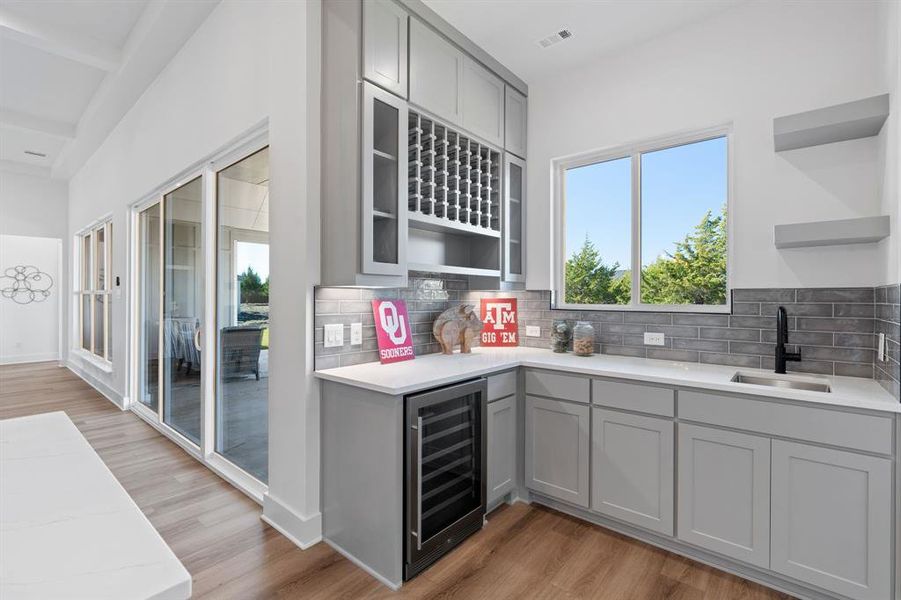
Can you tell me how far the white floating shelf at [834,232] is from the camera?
1968 mm

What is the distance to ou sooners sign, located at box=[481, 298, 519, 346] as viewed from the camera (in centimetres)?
346

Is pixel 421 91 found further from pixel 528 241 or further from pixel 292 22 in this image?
pixel 528 241

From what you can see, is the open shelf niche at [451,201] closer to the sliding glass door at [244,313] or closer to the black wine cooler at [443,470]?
the black wine cooler at [443,470]

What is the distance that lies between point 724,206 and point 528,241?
136 cm

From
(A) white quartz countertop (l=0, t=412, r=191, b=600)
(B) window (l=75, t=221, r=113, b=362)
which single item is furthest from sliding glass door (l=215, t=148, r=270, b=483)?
(B) window (l=75, t=221, r=113, b=362)

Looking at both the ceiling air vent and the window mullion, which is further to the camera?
the window mullion

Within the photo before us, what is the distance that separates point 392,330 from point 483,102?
173cm

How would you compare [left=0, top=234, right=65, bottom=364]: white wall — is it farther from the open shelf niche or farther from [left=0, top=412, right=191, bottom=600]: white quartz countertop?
[left=0, top=412, right=191, bottom=600]: white quartz countertop

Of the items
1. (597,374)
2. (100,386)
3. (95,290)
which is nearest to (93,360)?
(100,386)

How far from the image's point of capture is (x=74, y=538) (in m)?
0.65

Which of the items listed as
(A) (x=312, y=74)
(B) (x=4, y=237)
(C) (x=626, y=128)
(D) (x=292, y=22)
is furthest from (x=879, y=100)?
(B) (x=4, y=237)

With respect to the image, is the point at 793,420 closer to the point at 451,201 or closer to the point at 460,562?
the point at 460,562

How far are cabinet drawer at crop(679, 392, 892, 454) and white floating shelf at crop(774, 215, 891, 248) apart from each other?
837 mm

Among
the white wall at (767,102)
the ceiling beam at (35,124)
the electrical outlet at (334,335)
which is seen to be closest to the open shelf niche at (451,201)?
the electrical outlet at (334,335)
